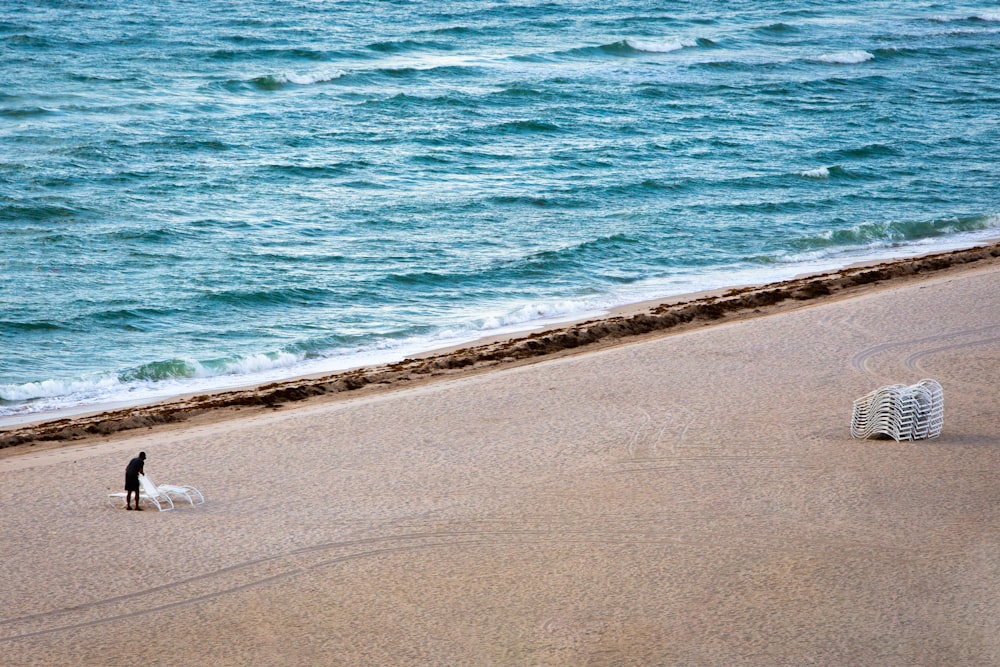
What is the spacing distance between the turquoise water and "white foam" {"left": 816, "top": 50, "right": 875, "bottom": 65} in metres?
0.21

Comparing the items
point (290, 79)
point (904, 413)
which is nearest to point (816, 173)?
point (290, 79)

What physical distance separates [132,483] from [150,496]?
20cm

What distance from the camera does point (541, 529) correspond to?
29.9ft

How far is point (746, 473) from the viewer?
10156 millimetres

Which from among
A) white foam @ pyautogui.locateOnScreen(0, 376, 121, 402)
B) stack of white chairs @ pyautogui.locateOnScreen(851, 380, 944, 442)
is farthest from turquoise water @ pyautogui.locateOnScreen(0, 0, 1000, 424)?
stack of white chairs @ pyautogui.locateOnScreen(851, 380, 944, 442)

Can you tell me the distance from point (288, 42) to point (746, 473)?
28.4 metres

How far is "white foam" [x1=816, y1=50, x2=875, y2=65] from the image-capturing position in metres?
37.9

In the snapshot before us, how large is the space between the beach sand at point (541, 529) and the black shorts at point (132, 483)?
229 millimetres

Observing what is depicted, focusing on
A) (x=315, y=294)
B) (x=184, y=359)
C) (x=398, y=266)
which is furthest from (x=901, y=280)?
(x=184, y=359)

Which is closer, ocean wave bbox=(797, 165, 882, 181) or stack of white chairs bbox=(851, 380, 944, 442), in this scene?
stack of white chairs bbox=(851, 380, 944, 442)

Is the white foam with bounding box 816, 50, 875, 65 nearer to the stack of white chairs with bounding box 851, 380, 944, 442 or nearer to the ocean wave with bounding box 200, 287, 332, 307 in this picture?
the ocean wave with bounding box 200, 287, 332, 307

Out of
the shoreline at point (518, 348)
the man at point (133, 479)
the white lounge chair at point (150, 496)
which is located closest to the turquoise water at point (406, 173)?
the shoreline at point (518, 348)

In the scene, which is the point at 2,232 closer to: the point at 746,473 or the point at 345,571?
the point at 345,571

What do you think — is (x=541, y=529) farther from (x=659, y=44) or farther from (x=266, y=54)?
(x=659, y=44)
